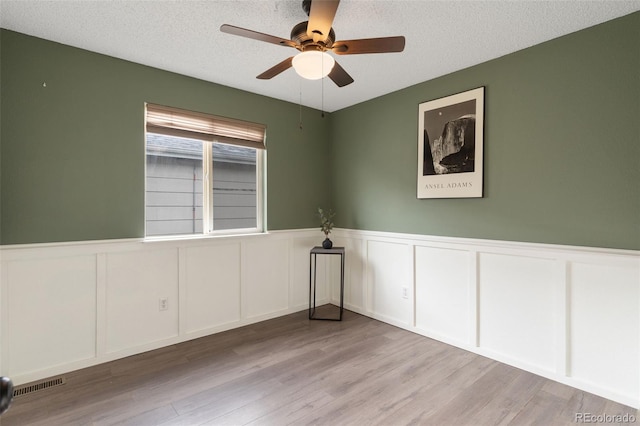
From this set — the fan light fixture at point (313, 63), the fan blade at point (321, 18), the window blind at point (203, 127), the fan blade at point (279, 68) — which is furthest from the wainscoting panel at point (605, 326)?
the window blind at point (203, 127)

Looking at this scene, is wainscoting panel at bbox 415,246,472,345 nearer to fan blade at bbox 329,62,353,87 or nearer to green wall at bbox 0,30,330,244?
fan blade at bbox 329,62,353,87

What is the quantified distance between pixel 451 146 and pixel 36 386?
12.4 feet

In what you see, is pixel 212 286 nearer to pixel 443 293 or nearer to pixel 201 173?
pixel 201 173

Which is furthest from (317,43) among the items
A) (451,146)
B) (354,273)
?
(354,273)

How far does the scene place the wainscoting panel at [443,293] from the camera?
2.93 meters

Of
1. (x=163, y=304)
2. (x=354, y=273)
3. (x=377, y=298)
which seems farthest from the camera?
(x=354, y=273)

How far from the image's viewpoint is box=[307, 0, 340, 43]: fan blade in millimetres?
1557

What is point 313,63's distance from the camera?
1.84 meters

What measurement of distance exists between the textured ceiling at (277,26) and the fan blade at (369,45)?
0.31 metres

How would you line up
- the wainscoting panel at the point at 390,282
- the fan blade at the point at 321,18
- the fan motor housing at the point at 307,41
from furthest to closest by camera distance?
the wainscoting panel at the point at 390,282
the fan motor housing at the point at 307,41
the fan blade at the point at 321,18

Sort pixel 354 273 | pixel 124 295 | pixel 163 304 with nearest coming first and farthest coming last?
1. pixel 124 295
2. pixel 163 304
3. pixel 354 273

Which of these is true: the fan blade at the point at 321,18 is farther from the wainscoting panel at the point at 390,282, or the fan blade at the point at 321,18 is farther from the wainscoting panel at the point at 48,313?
the wainscoting panel at the point at 48,313

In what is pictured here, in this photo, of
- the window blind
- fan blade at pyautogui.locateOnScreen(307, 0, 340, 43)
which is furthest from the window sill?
fan blade at pyautogui.locateOnScreen(307, 0, 340, 43)

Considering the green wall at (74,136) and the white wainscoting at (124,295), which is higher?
the green wall at (74,136)
